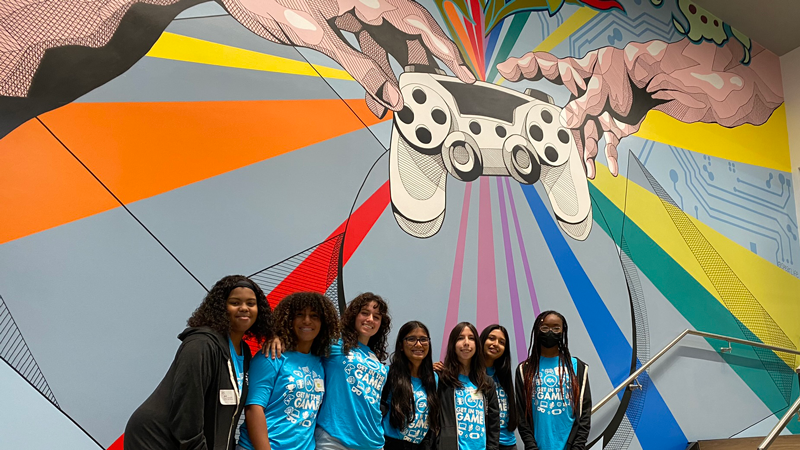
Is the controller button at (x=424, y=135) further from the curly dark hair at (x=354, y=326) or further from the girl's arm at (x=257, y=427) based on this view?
the girl's arm at (x=257, y=427)

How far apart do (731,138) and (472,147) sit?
307 centimetres

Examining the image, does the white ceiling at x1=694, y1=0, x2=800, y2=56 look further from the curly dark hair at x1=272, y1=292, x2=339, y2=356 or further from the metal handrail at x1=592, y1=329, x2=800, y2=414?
the curly dark hair at x1=272, y1=292, x2=339, y2=356

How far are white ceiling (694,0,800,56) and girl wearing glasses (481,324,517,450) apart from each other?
4519 millimetres

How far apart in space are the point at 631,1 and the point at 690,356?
3021 millimetres

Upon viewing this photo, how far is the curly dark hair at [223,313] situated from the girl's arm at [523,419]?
142 cm

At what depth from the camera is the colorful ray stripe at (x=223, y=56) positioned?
9.35ft

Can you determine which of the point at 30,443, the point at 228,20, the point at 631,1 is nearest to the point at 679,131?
the point at 631,1

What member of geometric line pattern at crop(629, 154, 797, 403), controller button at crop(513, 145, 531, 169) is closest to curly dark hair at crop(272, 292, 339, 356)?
controller button at crop(513, 145, 531, 169)

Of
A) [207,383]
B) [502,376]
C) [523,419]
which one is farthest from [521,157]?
[207,383]

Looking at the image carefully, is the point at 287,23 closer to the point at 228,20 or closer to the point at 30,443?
the point at 228,20

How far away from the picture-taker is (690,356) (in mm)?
4453

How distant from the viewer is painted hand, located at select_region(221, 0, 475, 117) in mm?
3188

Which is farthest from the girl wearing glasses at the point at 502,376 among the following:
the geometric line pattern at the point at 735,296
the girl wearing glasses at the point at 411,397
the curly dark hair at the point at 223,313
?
the geometric line pattern at the point at 735,296

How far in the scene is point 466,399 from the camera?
8.67 ft
